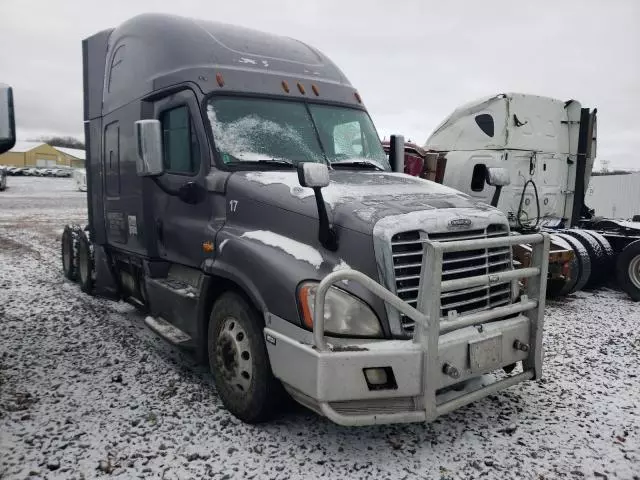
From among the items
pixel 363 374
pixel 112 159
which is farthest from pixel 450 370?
pixel 112 159

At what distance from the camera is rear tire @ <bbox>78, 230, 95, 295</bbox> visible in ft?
25.0

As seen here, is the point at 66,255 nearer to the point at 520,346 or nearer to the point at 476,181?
the point at 476,181

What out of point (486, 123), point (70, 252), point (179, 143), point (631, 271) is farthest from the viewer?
point (486, 123)

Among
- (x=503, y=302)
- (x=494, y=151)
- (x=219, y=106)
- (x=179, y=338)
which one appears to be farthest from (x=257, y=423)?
(x=494, y=151)

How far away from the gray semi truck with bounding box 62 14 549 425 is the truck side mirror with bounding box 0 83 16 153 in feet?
2.98

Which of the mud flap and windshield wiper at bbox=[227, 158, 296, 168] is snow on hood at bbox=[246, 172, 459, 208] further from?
the mud flap

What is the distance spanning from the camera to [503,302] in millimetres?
4004

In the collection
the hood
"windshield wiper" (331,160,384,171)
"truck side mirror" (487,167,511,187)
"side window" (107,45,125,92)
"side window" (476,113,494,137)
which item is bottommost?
the hood

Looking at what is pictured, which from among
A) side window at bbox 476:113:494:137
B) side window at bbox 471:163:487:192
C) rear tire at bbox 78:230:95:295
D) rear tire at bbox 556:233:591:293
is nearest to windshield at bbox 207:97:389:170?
rear tire at bbox 78:230:95:295

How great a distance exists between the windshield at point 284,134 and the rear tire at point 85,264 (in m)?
4.19

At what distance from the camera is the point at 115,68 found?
6.08 m

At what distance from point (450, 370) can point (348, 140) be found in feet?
8.50

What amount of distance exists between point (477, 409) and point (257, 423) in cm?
175

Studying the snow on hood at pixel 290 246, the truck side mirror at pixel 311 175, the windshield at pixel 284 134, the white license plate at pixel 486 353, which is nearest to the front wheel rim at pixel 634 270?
the windshield at pixel 284 134
